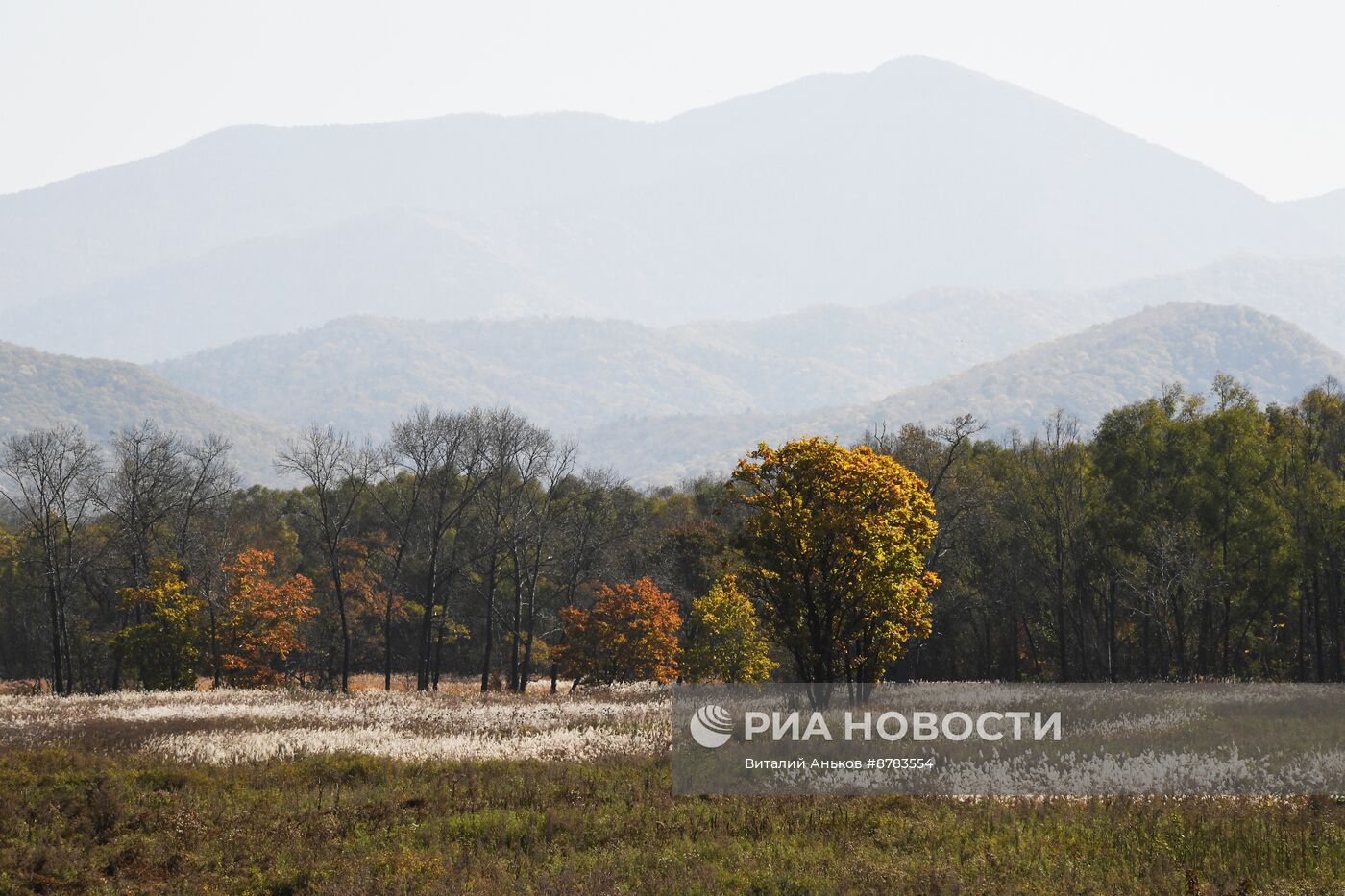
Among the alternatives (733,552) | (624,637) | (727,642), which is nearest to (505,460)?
(624,637)

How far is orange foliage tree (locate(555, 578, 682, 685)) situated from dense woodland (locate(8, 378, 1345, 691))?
26 centimetres

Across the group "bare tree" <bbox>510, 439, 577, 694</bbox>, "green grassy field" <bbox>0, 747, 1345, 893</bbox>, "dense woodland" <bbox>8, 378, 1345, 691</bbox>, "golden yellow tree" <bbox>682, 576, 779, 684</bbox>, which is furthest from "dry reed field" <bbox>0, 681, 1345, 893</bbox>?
"bare tree" <bbox>510, 439, 577, 694</bbox>

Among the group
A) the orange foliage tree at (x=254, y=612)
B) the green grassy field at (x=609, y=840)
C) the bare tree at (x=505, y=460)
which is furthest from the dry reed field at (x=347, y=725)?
the bare tree at (x=505, y=460)

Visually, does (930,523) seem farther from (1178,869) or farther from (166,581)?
(166,581)

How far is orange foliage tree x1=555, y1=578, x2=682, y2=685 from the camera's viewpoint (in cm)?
5612

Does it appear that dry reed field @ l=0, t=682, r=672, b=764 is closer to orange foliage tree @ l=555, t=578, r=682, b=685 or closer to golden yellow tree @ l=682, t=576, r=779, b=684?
golden yellow tree @ l=682, t=576, r=779, b=684

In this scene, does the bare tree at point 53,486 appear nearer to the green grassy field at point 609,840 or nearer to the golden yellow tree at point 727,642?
the golden yellow tree at point 727,642

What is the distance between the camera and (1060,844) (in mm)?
17688

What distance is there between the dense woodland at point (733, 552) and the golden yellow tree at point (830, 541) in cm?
110

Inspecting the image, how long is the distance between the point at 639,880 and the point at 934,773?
28.6ft

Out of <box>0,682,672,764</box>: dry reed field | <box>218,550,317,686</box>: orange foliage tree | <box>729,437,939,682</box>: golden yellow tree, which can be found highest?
<box>729,437,939,682</box>: golden yellow tree

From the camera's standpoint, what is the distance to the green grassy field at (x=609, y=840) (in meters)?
16.4

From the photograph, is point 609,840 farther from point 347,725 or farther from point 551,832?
point 347,725

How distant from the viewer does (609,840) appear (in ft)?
63.8
